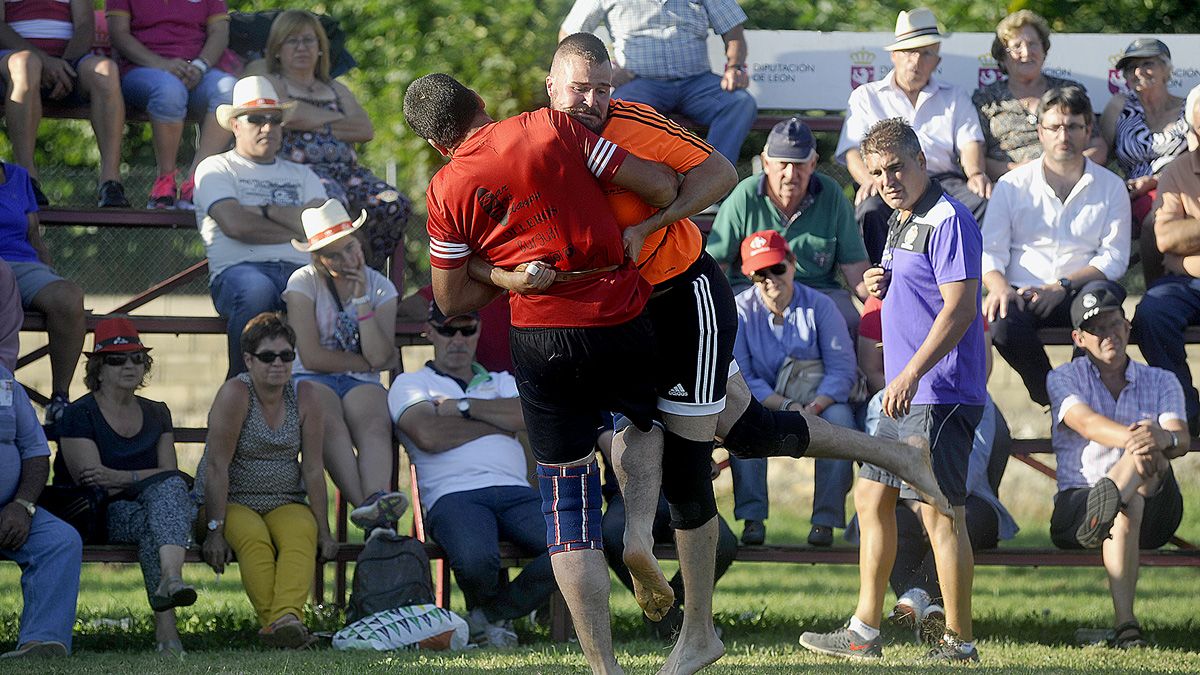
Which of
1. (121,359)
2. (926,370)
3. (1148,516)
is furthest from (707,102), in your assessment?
(121,359)

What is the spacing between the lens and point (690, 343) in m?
4.98

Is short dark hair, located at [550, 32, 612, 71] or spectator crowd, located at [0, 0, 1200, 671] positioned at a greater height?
short dark hair, located at [550, 32, 612, 71]

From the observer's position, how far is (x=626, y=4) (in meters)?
9.37

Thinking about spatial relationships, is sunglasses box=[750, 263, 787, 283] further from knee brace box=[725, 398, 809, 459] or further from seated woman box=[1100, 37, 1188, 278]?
knee brace box=[725, 398, 809, 459]

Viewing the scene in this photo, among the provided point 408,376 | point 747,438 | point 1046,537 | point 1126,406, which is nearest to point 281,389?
point 408,376

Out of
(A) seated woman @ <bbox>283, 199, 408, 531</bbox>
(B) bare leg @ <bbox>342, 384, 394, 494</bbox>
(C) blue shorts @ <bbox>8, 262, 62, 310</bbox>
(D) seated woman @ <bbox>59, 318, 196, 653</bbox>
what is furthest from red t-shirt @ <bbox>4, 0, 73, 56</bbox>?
(B) bare leg @ <bbox>342, 384, 394, 494</bbox>

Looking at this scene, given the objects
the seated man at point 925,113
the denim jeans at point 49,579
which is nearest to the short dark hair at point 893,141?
the seated man at point 925,113

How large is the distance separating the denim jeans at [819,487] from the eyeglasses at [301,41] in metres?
3.55

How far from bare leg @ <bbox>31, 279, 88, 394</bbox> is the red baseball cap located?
334cm

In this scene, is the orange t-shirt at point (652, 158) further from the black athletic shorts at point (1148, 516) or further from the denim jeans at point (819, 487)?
the black athletic shorts at point (1148, 516)

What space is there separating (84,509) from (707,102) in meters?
4.23

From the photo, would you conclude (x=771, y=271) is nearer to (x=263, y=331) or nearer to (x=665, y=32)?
(x=665, y=32)

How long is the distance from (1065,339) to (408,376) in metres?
3.39

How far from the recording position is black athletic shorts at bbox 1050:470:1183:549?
7.40m
